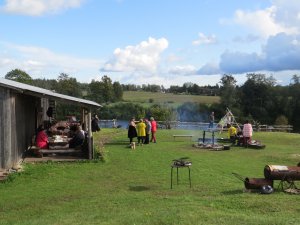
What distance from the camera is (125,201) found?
1093 cm

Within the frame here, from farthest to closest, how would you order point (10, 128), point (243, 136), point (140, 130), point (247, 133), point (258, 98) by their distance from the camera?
1. point (258, 98)
2. point (243, 136)
3. point (140, 130)
4. point (247, 133)
5. point (10, 128)

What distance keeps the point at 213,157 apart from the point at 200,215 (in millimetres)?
11652

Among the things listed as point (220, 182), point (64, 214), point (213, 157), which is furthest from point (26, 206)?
point (213, 157)

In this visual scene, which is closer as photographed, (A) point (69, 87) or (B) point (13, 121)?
(B) point (13, 121)

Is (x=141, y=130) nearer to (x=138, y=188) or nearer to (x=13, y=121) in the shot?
(x=13, y=121)

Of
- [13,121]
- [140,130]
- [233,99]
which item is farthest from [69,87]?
[13,121]

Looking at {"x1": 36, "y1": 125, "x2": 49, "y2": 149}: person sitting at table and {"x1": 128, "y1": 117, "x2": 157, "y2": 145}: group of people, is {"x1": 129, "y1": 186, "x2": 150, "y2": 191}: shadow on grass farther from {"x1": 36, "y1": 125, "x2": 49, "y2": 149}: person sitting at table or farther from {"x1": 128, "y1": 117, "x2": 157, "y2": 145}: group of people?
{"x1": 128, "y1": 117, "x2": 157, "y2": 145}: group of people

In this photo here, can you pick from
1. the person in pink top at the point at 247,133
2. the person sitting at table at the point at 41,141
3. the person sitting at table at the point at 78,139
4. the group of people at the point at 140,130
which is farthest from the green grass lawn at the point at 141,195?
the person in pink top at the point at 247,133

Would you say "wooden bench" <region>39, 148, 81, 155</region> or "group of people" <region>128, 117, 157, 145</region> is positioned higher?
"group of people" <region>128, 117, 157, 145</region>

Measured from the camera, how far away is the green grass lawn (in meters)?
8.99

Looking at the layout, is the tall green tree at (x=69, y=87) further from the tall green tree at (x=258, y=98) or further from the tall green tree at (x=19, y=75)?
the tall green tree at (x=258, y=98)

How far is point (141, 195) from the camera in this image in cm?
1170

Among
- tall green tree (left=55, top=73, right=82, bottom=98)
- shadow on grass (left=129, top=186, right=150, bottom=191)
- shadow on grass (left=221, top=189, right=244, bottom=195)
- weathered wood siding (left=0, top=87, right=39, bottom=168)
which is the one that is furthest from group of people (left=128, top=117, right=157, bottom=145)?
tall green tree (left=55, top=73, right=82, bottom=98)

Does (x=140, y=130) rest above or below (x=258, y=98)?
below
